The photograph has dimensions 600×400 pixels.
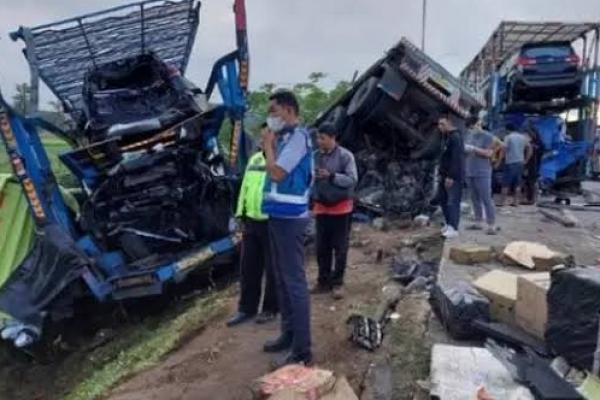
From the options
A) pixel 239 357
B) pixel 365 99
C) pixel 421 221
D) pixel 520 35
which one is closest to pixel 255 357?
pixel 239 357

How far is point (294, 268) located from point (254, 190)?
3.11 feet

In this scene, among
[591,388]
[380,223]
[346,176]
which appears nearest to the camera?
[591,388]

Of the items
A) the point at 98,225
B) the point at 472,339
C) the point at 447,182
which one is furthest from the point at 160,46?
the point at 472,339

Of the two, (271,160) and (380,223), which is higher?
(271,160)

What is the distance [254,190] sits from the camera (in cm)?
494

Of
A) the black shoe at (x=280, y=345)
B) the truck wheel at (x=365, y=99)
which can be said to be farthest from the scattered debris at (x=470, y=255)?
the truck wheel at (x=365, y=99)

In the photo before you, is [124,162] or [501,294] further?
[124,162]

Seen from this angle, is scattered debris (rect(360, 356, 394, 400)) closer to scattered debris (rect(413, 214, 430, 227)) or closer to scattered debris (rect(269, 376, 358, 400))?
scattered debris (rect(269, 376, 358, 400))

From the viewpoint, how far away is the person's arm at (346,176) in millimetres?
5727

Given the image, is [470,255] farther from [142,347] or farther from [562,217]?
[562,217]

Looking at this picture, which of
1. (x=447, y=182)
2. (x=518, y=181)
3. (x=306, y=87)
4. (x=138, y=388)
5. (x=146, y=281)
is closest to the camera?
(x=138, y=388)

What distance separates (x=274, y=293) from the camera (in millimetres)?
5352

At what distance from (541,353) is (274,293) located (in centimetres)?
216

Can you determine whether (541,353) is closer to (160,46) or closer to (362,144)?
(160,46)
